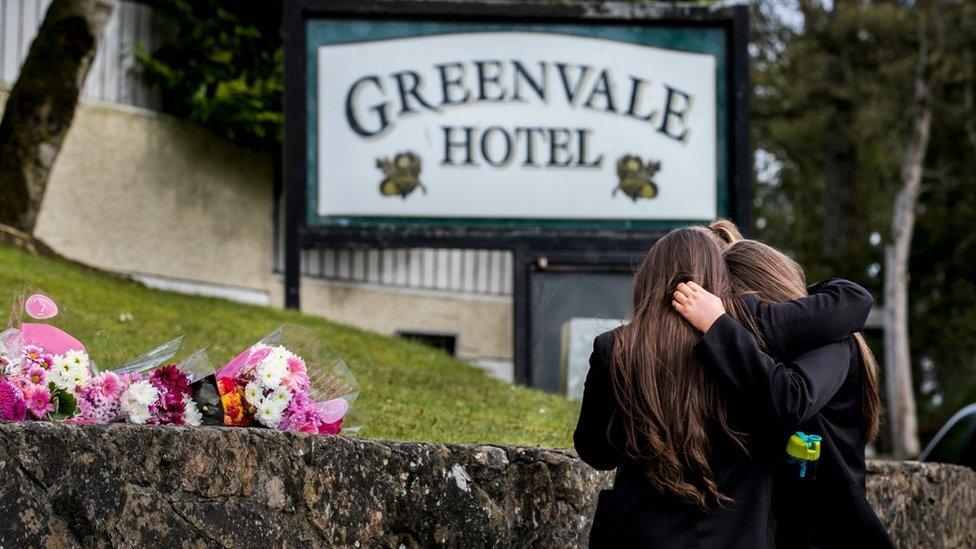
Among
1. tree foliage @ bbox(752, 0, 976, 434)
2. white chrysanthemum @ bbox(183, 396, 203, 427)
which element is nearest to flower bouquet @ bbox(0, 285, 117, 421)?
white chrysanthemum @ bbox(183, 396, 203, 427)

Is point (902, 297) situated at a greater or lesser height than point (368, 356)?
greater

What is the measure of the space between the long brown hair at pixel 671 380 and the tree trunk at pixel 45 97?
28.5ft

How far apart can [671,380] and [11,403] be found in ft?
6.02

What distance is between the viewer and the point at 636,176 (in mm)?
11250

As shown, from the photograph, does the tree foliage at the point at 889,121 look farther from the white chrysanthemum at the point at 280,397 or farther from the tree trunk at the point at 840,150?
the white chrysanthemum at the point at 280,397

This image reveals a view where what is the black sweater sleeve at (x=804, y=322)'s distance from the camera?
11.9 feet

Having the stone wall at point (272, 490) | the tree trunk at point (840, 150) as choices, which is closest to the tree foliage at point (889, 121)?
the tree trunk at point (840, 150)

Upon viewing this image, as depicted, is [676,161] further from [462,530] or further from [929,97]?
[929,97]

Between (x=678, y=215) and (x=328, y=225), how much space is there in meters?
2.65

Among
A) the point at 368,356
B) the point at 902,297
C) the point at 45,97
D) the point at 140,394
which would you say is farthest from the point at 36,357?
the point at 902,297

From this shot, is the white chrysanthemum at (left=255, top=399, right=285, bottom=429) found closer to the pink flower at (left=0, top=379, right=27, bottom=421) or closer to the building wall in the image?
the pink flower at (left=0, top=379, right=27, bottom=421)

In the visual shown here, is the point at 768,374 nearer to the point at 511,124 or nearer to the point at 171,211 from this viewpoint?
the point at 511,124

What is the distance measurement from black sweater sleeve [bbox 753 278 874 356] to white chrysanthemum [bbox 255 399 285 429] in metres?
1.58

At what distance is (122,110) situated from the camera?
14.3m
